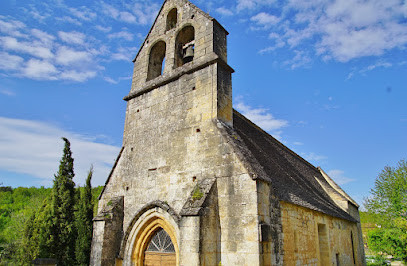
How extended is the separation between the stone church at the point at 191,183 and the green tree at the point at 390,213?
11960 millimetres

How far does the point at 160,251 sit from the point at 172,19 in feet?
27.4

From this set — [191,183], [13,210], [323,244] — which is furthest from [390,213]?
[13,210]

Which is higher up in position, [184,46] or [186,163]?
[184,46]

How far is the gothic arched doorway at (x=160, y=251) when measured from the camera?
7.55m

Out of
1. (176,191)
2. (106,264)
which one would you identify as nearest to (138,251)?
(106,264)

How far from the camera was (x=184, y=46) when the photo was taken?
9.76 metres

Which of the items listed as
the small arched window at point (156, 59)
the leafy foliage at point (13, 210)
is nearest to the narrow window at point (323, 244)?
the small arched window at point (156, 59)

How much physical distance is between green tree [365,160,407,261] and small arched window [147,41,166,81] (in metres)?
19.9

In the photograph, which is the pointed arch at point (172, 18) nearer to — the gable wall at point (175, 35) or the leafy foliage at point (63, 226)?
the gable wall at point (175, 35)

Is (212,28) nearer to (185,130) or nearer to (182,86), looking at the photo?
(182,86)

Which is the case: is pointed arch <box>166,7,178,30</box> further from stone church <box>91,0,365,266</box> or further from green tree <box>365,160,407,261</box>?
green tree <box>365,160,407,261</box>

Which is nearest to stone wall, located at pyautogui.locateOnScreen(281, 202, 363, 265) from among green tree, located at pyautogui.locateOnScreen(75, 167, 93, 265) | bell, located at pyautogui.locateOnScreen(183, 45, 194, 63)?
bell, located at pyautogui.locateOnScreen(183, 45, 194, 63)

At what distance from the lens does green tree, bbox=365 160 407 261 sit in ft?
64.5

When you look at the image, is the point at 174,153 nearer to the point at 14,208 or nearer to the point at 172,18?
the point at 172,18
